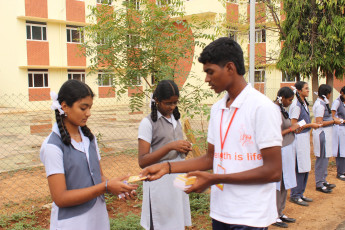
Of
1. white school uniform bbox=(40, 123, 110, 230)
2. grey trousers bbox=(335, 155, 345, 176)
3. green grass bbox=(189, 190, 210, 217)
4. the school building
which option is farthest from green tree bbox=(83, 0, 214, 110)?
the school building

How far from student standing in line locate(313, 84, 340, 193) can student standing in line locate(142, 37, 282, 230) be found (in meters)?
4.40

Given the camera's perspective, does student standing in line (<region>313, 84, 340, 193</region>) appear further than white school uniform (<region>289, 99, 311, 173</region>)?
Yes

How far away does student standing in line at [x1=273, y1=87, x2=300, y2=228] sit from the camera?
442 cm

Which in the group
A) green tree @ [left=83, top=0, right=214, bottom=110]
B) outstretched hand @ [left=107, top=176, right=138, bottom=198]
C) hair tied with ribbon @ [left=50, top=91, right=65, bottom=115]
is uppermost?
green tree @ [left=83, top=0, right=214, bottom=110]

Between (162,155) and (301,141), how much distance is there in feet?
10.6

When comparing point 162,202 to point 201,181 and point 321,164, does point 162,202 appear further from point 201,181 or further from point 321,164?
point 321,164

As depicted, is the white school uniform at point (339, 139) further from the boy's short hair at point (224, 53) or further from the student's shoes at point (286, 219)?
the boy's short hair at point (224, 53)

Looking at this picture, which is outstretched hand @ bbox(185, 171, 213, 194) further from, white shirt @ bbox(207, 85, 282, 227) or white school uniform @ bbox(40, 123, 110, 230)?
white school uniform @ bbox(40, 123, 110, 230)

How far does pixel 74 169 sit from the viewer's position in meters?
1.99

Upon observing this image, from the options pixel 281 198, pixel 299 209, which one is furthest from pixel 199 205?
pixel 299 209

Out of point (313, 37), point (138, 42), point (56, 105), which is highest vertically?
point (313, 37)

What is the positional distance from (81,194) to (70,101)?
59 centimetres

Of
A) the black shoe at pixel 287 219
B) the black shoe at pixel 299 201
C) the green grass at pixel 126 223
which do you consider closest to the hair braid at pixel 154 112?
the green grass at pixel 126 223

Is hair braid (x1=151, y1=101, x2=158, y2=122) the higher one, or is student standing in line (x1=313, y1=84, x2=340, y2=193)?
hair braid (x1=151, y1=101, x2=158, y2=122)
